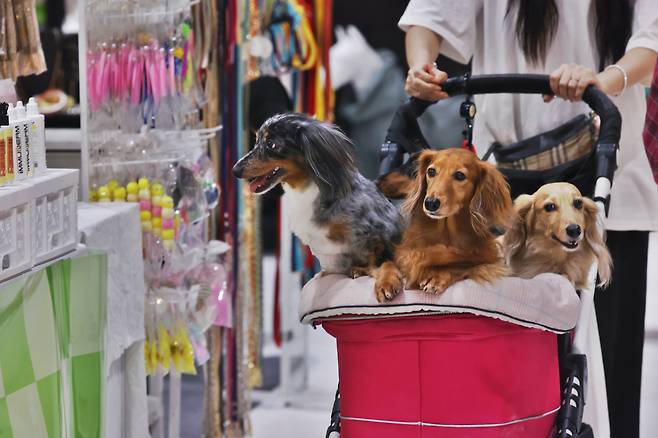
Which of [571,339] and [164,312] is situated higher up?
[571,339]

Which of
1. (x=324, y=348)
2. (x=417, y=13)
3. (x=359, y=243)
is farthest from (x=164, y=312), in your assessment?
(x=324, y=348)

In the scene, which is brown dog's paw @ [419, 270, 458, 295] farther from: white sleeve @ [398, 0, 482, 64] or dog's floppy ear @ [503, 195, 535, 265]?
white sleeve @ [398, 0, 482, 64]

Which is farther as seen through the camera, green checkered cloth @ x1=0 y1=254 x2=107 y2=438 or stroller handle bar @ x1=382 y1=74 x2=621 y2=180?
stroller handle bar @ x1=382 y1=74 x2=621 y2=180

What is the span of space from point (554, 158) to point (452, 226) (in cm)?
64

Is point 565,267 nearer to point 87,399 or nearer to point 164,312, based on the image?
point 87,399

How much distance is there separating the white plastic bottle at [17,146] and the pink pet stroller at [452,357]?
23.7 inches

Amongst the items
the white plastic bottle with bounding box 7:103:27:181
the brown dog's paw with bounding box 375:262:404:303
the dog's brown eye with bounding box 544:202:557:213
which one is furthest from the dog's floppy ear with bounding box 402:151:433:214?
the white plastic bottle with bounding box 7:103:27:181

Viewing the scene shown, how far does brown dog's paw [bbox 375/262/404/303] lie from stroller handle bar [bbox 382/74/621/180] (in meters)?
0.50

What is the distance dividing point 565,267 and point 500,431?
0.29m

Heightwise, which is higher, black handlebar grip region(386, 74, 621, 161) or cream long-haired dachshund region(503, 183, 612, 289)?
black handlebar grip region(386, 74, 621, 161)

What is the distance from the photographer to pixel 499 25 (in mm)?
2553

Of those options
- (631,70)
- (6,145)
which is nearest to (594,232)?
(631,70)

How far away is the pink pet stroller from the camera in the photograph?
1728 millimetres

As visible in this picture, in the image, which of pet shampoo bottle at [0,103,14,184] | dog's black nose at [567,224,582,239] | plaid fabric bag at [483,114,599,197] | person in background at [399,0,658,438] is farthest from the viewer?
person in background at [399,0,658,438]
